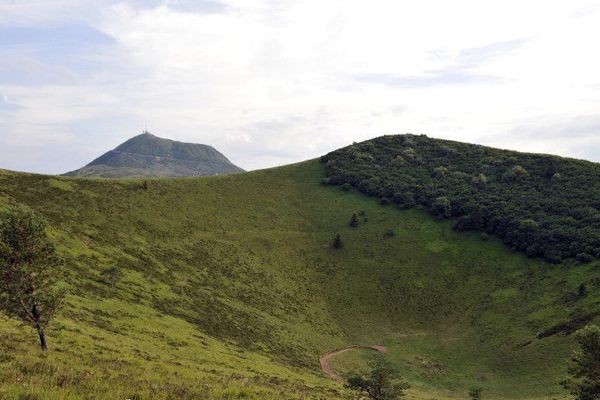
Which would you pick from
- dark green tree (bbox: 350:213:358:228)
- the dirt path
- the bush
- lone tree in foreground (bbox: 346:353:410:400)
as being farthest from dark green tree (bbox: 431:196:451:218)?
lone tree in foreground (bbox: 346:353:410:400)

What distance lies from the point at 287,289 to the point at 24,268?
6842 centimetres

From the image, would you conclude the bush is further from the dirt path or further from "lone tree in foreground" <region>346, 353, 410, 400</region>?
"lone tree in foreground" <region>346, 353, 410, 400</region>

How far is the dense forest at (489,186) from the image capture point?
10581 cm

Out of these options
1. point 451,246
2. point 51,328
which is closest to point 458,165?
point 451,246

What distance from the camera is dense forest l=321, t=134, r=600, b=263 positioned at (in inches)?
4166

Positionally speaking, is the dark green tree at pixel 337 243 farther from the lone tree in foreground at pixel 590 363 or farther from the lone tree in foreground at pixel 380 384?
the lone tree in foreground at pixel 590 363

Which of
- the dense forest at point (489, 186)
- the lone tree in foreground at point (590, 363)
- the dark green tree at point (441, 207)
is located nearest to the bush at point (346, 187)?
the dense forest at point (489, 186)

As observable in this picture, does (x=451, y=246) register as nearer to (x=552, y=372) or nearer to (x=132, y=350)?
(x=552, y=372)

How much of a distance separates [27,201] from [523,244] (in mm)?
111310

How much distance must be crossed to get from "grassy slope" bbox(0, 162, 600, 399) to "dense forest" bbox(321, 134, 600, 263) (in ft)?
18.2

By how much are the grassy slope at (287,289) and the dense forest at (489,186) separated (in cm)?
555

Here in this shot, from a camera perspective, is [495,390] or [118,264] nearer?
[495,390]

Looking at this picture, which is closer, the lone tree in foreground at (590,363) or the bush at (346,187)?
the lone tree in foreground at (590,363)

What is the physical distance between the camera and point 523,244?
4181 inches
